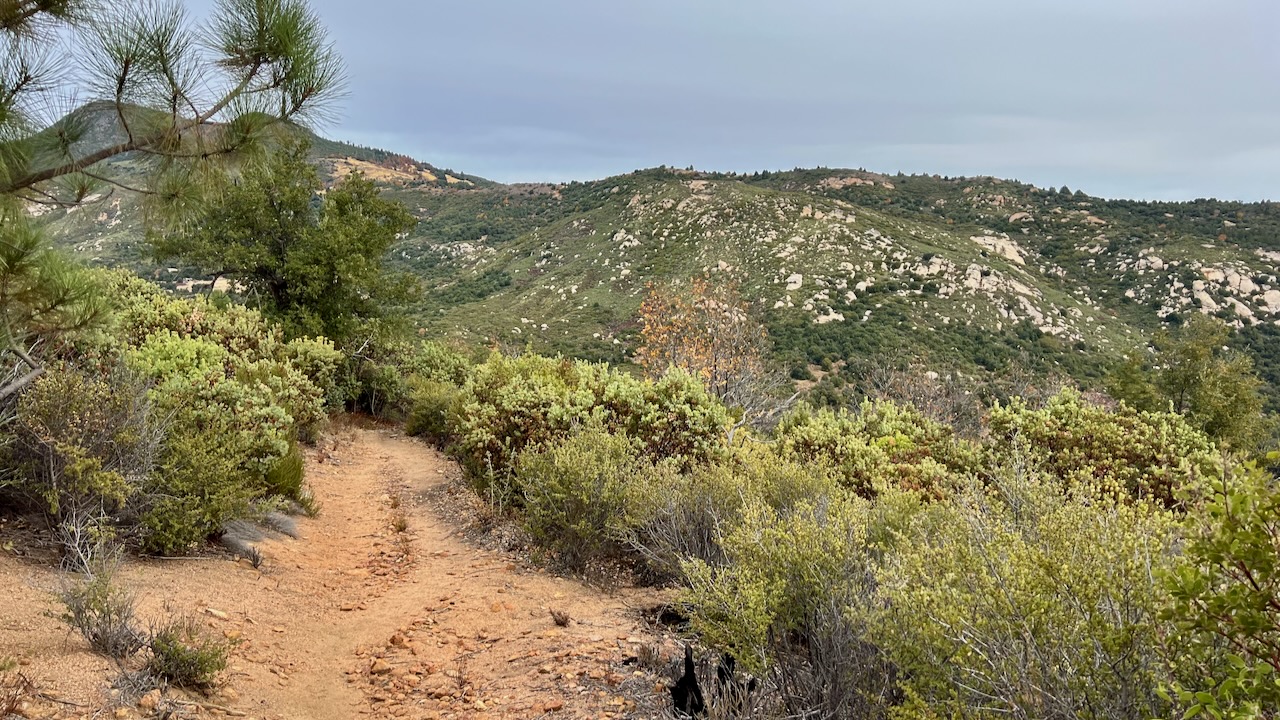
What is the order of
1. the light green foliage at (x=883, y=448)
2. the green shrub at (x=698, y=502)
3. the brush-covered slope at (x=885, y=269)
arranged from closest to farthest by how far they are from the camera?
the green shrub at (x=698, y=502)
the light green foliage at (x=883, y=448)
the brush-covered slope at (x=885, y=269)

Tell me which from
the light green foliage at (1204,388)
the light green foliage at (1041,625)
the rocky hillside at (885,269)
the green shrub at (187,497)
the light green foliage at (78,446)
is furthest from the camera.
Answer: the rocky hillside at (885,269)

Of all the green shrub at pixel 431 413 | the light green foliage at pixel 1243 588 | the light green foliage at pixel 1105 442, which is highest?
the light green foliage at pixel 1243 588

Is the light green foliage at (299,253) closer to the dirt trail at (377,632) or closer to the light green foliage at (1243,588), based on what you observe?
the dirt trail at (377,632)

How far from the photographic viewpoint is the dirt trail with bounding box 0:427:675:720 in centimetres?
347

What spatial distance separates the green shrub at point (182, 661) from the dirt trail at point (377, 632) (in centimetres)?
14

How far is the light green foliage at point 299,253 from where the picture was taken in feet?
51.1

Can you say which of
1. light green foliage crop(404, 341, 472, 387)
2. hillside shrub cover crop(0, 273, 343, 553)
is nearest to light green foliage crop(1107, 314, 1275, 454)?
light green foliage crop(404, 341, 472, 387)

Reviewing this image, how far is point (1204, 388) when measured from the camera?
19500 mm

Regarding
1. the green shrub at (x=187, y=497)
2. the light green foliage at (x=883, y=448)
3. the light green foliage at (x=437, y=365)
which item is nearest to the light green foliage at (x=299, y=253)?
the light green foliage at (x=437, y=365)

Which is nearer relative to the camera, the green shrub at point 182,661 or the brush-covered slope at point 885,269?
the green shrub at point 182,661

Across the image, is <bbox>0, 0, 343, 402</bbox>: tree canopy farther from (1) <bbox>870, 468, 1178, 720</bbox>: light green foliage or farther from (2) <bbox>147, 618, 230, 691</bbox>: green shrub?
(1) <bbox>870, 468, 1178, 720</bbox>: light green foliage

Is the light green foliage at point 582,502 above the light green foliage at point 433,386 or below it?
above

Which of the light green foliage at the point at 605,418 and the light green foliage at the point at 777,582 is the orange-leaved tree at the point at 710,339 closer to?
the light green foliage at the point at 605,418

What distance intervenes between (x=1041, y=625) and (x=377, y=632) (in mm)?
4268
